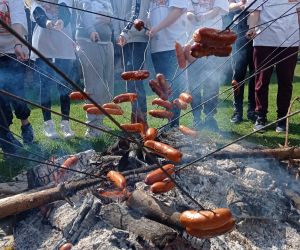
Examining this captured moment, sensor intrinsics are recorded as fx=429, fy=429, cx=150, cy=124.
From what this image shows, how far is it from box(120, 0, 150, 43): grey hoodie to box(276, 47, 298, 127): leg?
1.89 meters

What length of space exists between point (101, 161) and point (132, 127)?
0.44 m

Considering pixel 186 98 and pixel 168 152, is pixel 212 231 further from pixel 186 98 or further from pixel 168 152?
pixel 186 98

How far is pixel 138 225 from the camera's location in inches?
113

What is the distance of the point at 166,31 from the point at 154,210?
3235 mm

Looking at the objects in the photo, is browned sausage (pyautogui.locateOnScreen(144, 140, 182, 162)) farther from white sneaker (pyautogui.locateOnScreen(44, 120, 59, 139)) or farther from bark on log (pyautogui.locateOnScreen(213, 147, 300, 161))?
white sneaker (pyautogui.locateOnScreen(44, 120, 59, 139))

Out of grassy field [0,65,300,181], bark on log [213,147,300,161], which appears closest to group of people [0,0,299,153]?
grassy field [0,65,300,181]

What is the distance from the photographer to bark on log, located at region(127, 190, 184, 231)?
2.85 metres

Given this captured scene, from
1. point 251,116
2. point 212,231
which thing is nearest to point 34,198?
point 212,231

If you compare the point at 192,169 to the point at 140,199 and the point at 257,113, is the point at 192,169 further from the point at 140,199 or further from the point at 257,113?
the point at 257,113

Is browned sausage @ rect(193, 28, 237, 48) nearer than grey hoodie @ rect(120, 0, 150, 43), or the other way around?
browned sausage @ rect(193, 28, 237, 48)

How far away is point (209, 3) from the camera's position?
18.4 feet

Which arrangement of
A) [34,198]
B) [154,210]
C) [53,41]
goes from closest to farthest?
[154,210] → [34,198] → [53,41]

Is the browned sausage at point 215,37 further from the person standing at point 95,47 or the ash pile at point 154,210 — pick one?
the person standing at point 95,47

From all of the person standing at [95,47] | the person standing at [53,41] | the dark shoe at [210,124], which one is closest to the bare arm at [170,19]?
the person standing at [95,47]
